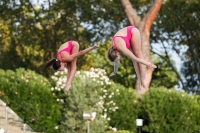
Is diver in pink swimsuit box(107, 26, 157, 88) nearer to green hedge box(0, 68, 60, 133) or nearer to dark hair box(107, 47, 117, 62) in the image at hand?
dark hair box(107, 47, 117, 62)

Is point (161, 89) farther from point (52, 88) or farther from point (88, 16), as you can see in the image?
point (88, 16)

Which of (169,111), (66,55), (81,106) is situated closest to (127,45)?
(66,55)

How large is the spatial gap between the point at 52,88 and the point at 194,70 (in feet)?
68.5

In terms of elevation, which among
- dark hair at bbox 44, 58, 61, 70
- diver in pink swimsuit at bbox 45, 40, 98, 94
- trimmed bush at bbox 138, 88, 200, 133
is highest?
trimmed bush at bbox 138, 88, 200, 133

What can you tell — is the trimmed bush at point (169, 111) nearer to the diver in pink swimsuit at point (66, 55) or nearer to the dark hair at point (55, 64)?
the diver in pink swimsuit at point (66, 55)

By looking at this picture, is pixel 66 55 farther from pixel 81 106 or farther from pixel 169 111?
pixel 169 111

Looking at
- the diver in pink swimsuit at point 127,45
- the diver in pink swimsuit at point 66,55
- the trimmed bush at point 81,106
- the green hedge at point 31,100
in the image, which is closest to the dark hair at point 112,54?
the diver in pink swimsuit at point 127,45

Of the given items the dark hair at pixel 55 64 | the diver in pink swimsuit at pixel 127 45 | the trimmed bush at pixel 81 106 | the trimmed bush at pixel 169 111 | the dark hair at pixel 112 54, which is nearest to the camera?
the diver in pink swimsuit at pixel 127 45

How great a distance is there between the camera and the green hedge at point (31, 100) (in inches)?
1099

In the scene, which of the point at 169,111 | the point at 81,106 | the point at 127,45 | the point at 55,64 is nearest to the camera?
the point at 127,45

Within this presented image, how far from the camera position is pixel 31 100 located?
28.0 metres

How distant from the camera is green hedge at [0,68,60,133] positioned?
91.6 feet

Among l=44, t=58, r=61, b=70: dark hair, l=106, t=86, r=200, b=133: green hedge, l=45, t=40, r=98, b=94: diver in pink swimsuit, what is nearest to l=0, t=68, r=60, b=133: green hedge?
l=106, t=86, r=200, b=133: green hedge

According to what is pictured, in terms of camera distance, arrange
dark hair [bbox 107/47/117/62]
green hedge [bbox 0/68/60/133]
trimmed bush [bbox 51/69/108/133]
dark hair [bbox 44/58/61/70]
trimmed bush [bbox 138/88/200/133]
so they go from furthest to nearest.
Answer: trimmed bush [bbox 138/88/200/133], green hedge [bbox 0/68/60/133], trimmed bush [bbox 51/69/108/133], dark hair [bbox 44/58/61/70], dark hair [bbox 107/47/117/62]
